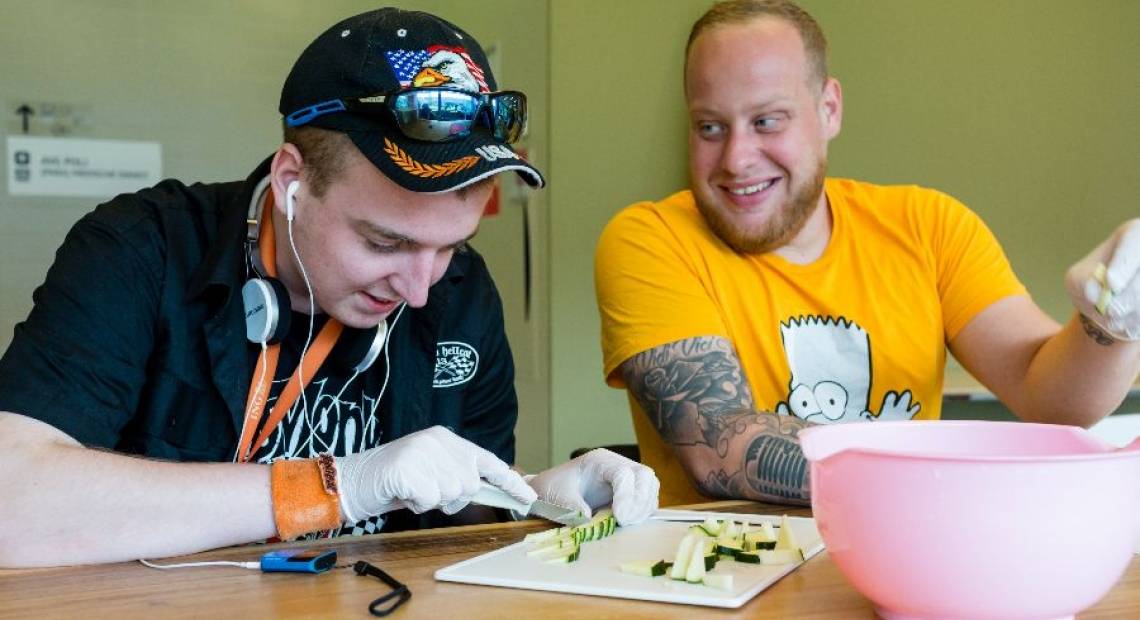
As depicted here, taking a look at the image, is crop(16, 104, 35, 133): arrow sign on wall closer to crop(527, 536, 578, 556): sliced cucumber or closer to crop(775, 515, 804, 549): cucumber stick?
crop(527, 536, 578, 556): sliced cucumber

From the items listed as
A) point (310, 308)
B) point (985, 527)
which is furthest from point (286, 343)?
point (985, 527)

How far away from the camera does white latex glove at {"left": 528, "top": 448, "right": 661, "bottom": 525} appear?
47.5 inches

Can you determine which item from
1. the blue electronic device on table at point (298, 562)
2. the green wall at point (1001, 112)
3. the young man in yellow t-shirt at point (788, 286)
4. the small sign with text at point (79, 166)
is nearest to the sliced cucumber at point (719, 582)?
the blue electronic device on table at point (298, 562)

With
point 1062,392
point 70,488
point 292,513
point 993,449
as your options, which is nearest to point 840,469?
point 993,449

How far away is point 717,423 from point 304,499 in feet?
2.18

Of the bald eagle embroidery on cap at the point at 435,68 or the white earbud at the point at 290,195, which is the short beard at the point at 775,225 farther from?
the white earbud at the point at 290,195

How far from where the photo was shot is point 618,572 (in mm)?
970

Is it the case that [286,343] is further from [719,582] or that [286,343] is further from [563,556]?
[719,582]

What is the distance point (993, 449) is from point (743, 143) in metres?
0.96

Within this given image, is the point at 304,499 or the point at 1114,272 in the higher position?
the point at 1114,272

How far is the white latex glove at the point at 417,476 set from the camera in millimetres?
1109

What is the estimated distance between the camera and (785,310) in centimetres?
181

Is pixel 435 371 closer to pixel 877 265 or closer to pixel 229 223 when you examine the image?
pixel 229 223

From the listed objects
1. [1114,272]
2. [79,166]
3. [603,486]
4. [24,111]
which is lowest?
[603,486]
